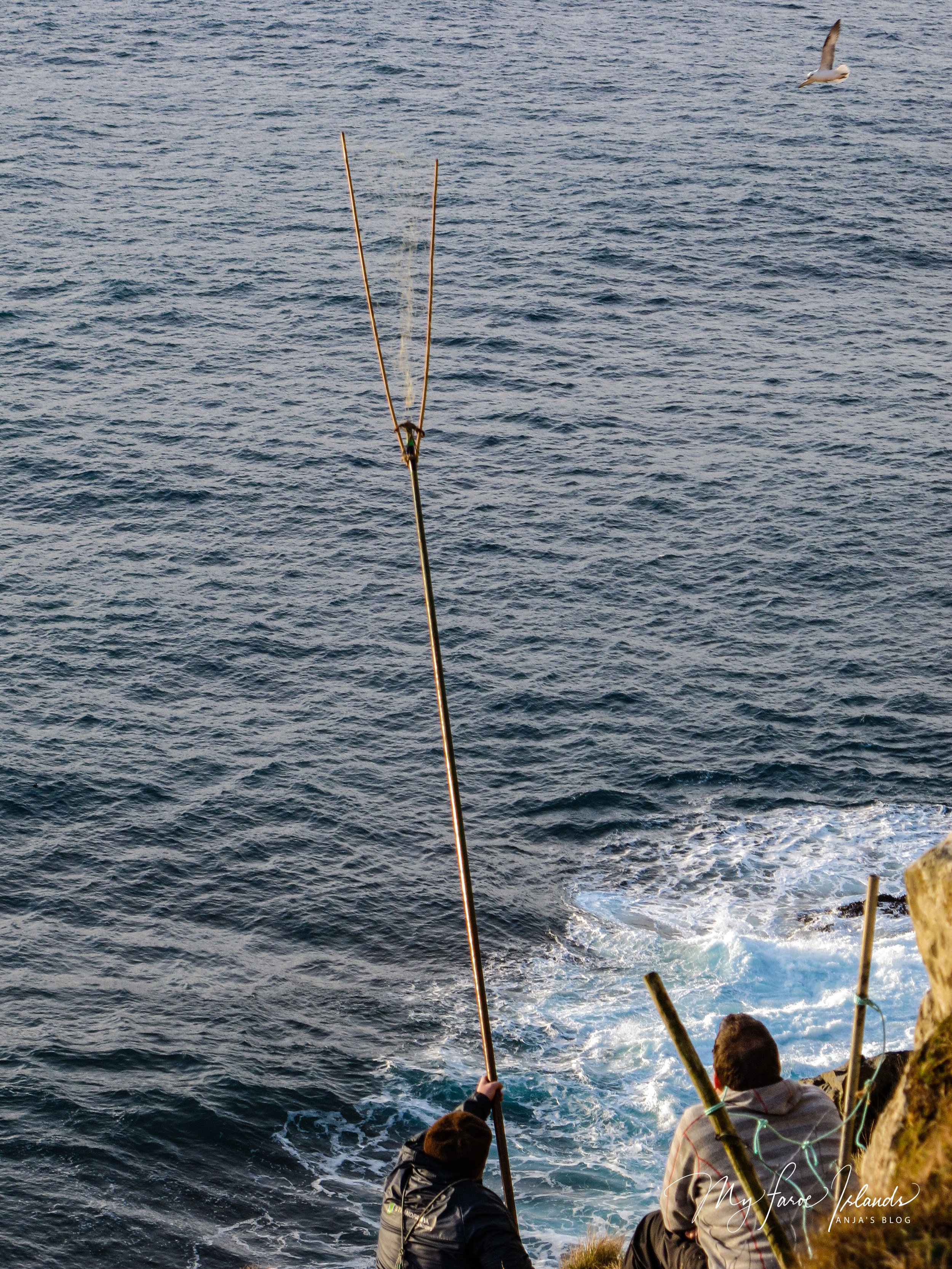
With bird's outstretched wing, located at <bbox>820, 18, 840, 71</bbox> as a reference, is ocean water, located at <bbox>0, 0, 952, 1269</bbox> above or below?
below

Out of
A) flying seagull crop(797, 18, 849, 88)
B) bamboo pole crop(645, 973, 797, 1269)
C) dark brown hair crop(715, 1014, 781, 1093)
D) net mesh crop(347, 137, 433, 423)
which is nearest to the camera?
bamboo pole crop(645, 973, 797, 1269)

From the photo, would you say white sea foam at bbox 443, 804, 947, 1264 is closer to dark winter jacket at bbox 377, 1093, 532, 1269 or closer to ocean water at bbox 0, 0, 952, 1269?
ocean water at bbox 0, 0, 952, 1269

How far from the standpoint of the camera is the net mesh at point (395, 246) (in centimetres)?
5534

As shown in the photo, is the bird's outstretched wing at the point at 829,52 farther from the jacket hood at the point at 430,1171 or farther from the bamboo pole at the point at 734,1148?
the bamboo pole at the point at 734,1148

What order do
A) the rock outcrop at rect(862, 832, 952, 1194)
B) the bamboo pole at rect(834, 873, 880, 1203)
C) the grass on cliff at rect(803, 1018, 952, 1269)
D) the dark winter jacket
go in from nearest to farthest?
the grass on cliff at rect(803, 1018, 952, 1269) → the rock outcrop at rect(862, 832, 952, 1194) → the bamboo pole at rect(834, 873, 880, 1203) → the dark winter jacket

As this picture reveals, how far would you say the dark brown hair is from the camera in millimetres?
5617

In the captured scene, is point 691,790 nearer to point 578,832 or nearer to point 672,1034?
point 578,832

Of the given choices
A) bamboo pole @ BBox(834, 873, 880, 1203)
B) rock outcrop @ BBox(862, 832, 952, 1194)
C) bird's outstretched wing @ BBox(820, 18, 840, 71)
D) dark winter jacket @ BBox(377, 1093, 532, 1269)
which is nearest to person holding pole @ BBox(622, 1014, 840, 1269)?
bamboo pole @ BBox(834, 873, 880, 1203)

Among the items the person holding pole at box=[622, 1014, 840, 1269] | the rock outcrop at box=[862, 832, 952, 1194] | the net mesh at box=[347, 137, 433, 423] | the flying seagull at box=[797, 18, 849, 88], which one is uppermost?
the flying seagull at box=[797, 18, 849, 88]

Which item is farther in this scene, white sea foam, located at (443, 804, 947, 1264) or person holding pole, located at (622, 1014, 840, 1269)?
white sea foam, located at (443, 804, 947, 1264)

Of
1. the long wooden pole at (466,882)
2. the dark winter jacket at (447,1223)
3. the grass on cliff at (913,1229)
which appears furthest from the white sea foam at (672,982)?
the grass on cliff at (913,1229)

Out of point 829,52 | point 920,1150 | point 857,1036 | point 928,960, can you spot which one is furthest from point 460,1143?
point 829,52

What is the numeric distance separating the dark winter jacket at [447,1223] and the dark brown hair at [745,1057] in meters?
1.36

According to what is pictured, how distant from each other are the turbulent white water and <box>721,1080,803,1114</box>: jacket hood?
11025 mm
